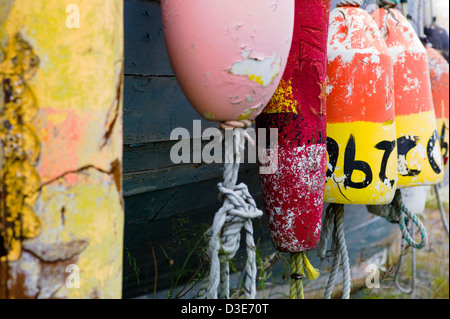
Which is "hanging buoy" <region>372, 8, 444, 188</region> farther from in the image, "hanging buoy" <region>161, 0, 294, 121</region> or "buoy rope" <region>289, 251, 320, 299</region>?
"hanging buoy" <region>161, 0, 294, 121</region>

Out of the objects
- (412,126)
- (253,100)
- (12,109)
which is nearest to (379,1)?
(412,126)

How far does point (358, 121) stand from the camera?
1262 millimetres

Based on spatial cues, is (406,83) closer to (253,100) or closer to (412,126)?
(412,126)

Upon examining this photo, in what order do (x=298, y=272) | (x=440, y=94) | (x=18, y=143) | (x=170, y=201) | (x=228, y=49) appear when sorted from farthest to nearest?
(x=440, y=94) < (x=170, y=201) < (x=298, y=272) < (x=228, y=49) < (x=18, y=143)

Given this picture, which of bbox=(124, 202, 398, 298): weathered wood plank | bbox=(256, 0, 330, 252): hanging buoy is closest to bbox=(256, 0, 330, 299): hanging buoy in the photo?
bbox=(256, 0, 330, 252): hanging buoy

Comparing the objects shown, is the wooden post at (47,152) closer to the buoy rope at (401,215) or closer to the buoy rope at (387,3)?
the buoy rope at (387,3)

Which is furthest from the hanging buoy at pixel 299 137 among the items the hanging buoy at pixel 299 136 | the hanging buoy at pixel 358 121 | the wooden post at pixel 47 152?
the wooden post at pixel 47 152

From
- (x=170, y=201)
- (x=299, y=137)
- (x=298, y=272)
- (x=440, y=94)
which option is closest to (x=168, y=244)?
(x=170, y=201)

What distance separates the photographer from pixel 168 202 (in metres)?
1.47

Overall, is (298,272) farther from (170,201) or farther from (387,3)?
(387,3)

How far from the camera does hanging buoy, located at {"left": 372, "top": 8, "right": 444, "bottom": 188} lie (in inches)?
58.2

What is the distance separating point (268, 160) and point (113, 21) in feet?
1.70

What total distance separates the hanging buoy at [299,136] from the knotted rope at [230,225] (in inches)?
8.5

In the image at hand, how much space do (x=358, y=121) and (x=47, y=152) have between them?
856 millimetres
